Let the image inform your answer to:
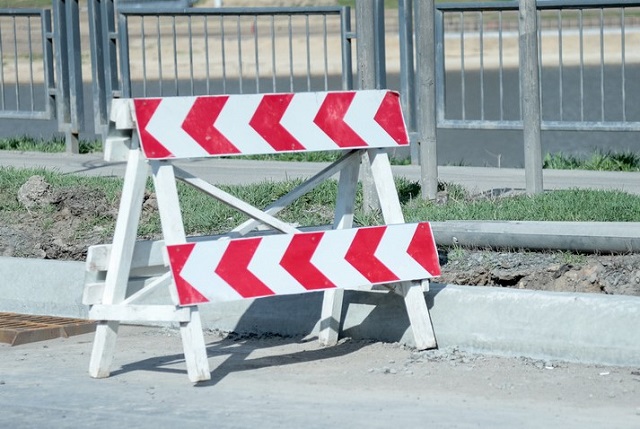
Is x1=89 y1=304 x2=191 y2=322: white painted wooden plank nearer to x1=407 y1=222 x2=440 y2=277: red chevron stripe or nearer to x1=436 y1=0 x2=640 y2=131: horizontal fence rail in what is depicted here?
x1=407 y1=222 x2=440 y2=277: red chevron stripe

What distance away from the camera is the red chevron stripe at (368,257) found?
6207mm

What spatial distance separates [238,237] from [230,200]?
34 centimetres

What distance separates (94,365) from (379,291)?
4.97 feet

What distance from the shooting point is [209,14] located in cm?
→ 1304

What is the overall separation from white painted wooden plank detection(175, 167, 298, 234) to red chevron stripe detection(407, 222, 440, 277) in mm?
595

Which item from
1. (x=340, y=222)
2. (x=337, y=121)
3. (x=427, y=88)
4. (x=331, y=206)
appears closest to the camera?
(x=337, y=121)

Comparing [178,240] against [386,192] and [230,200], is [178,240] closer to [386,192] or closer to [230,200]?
[230,200]

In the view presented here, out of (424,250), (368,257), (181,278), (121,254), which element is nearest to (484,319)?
(424,250)

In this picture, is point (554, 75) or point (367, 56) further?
point (554, 75)

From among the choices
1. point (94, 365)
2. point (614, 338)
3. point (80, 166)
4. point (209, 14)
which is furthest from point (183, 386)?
point (209, 14)

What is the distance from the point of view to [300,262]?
6.08 m

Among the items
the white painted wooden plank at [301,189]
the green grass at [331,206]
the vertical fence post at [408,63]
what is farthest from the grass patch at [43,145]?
the white painted wooden plank at [301,189]

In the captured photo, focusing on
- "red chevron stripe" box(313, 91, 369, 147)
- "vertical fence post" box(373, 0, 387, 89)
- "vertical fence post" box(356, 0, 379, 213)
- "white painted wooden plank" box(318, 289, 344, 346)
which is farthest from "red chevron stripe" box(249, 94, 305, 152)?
"vertical fence post" box(373, 0, 387, 89)

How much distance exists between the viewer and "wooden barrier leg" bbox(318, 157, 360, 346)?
21.8ft
